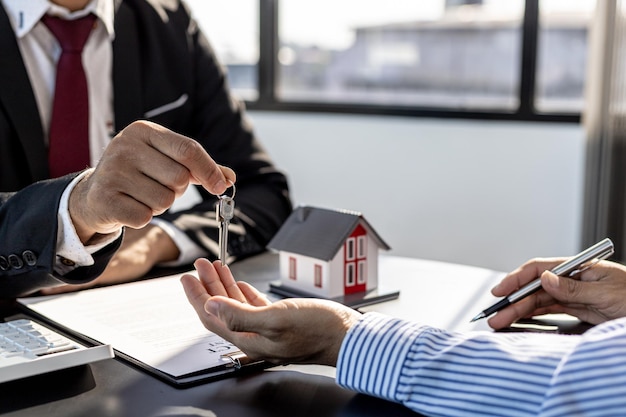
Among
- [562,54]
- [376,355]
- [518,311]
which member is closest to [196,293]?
[376,355]

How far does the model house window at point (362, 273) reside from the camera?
4.30 feet

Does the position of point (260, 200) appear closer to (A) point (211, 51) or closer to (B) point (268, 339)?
(A) point (211, 51)

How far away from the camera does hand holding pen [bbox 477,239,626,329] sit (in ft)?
3.80

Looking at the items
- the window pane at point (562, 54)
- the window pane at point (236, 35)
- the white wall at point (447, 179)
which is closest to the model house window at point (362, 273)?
the white wall at point (447, 179)

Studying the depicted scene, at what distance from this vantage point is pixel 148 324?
1133 millimetres

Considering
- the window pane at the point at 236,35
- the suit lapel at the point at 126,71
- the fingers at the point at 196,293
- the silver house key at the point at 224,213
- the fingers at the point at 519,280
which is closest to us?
the fingers at the point at 196,293

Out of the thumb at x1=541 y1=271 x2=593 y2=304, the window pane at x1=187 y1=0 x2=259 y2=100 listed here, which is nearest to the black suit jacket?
the thumb at x1=541 y1=271 x2=593 y2=304

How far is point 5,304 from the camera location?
49.8 inches

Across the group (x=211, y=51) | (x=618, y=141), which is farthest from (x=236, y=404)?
(x=618, y=141)

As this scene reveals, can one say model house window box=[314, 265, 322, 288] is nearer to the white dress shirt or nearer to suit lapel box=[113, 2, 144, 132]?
the white dress shirt

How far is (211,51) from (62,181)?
2.90 feet

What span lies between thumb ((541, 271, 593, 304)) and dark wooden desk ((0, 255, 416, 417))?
379 mm

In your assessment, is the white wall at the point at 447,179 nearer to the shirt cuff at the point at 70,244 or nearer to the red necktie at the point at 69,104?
the red necktie at the point at 69,104

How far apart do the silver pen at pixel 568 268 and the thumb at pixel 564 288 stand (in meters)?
0.01
